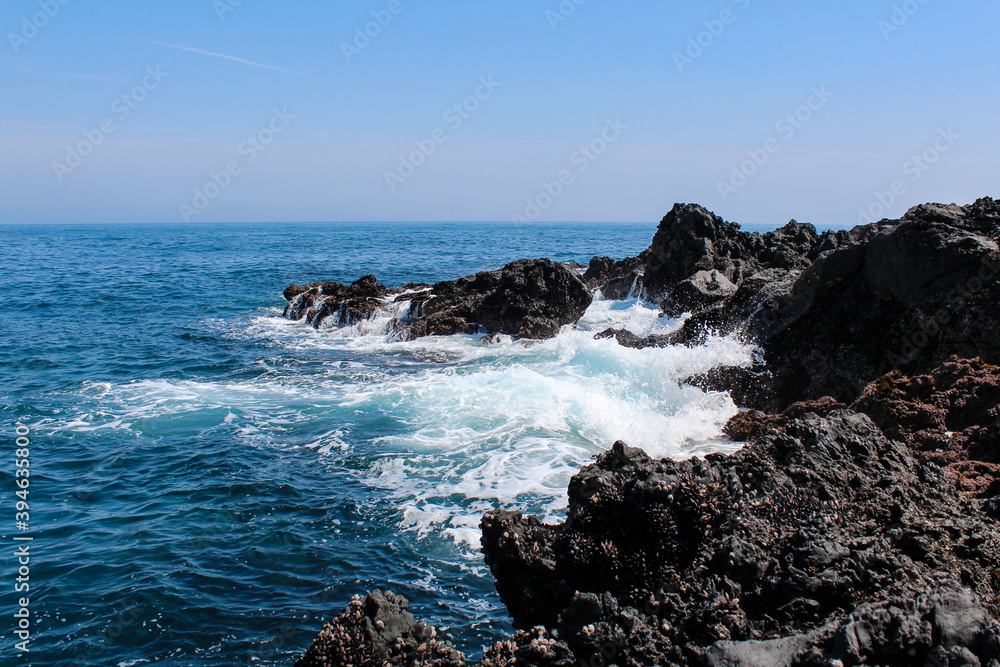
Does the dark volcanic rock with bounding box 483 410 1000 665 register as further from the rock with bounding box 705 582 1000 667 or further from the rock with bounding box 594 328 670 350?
the rock with bounding box 594 328 670 350

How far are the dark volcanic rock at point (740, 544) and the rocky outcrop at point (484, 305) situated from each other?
16474 millimetres

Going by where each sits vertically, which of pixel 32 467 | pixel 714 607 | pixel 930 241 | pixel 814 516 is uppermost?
pixel 930 241

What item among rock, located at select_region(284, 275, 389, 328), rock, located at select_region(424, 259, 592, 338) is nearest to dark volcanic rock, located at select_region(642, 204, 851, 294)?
rock, located at select_region(424, 259, 592, 338)

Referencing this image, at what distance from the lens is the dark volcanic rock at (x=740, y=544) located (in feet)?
17.5

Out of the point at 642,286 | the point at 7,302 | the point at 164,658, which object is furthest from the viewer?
the point at 7,302

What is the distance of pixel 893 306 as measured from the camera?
42.2ft

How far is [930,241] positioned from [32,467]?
17667mm

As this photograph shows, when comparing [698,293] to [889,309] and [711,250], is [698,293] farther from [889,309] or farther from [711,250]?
[889,309]

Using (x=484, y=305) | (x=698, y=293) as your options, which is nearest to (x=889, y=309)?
(x=698, y=293)

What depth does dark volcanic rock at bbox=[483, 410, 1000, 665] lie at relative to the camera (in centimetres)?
535

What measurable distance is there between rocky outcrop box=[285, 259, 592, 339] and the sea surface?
0.90m

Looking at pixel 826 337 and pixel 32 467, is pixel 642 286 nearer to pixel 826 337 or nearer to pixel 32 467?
pixel 826 337

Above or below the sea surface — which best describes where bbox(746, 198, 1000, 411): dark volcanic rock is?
above

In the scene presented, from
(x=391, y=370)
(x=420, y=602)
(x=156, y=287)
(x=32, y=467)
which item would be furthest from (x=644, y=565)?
(x=156, y=287)
